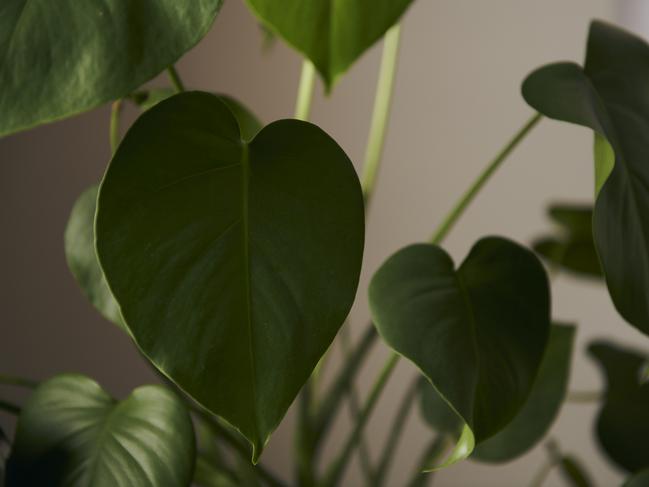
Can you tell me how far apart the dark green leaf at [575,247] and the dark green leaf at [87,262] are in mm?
622

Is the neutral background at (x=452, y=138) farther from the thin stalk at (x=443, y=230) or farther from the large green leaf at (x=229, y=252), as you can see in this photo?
the large green leaf at (x=229, y=252)

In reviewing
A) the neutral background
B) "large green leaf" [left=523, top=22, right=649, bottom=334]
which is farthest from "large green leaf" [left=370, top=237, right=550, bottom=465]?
the neutral background

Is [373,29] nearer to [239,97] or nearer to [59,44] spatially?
[59,44]

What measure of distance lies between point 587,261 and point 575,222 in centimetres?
6

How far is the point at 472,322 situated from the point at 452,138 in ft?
3.13

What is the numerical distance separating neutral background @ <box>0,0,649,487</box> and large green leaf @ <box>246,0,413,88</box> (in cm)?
77

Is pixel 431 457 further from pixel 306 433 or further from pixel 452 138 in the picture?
pixel 452 138

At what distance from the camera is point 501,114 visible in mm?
1494

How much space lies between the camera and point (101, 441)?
57 centimetres

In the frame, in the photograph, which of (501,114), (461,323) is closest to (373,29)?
(461,323)

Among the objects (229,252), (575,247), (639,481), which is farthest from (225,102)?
(575,247)

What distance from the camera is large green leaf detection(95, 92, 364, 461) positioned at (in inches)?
16.8

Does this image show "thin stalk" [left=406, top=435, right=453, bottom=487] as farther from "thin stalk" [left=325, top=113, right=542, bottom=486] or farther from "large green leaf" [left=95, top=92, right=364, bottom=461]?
"large green leaf" [left=95, top=92, right=364, bottom=461]

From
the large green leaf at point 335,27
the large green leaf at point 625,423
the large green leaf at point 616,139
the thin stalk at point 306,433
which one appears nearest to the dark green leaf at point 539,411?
the large green leaf at point 625,423
